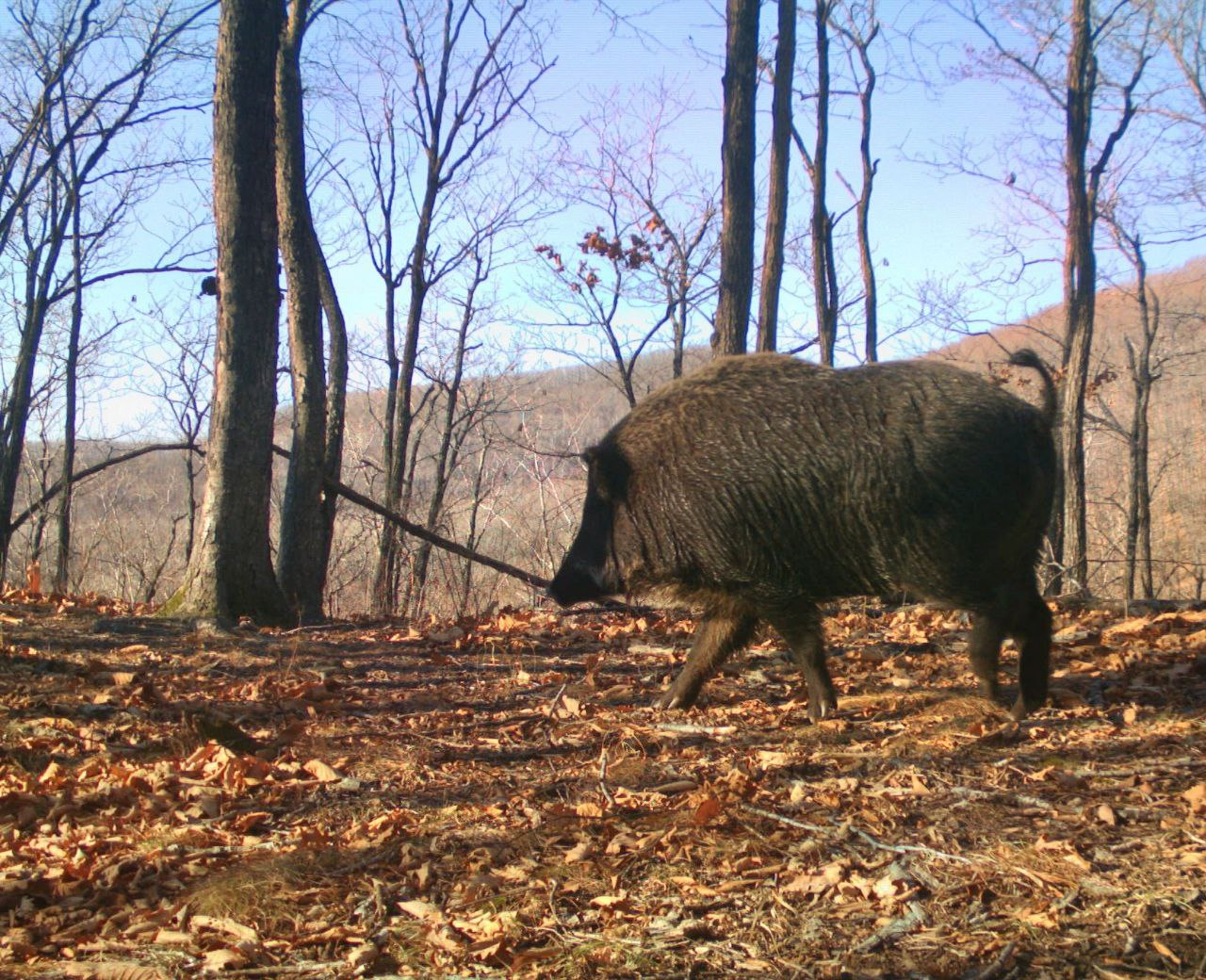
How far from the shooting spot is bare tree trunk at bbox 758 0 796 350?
12.8m

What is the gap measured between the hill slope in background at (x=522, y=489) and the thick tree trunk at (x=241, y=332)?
700 centimetres

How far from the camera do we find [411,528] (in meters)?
10.4

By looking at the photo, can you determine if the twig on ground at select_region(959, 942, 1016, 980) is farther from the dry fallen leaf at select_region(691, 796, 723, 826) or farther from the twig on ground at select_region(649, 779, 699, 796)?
the twig on ground at select_region(649, 779, 699, 796)

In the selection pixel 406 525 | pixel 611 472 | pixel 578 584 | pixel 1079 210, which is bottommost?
pixel 578 584

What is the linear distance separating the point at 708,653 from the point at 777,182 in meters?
9.53

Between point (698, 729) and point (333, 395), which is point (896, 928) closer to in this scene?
point (698, 729)

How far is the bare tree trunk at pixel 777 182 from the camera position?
12.8 m

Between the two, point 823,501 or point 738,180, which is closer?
point 823,501

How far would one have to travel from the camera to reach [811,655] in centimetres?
576

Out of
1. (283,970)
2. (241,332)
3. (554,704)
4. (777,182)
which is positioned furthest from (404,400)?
(283,970)

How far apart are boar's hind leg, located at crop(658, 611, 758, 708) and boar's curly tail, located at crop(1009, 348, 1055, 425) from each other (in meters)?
2.05

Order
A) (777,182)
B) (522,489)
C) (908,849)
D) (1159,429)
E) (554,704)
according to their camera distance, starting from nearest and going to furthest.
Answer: (908,849) < (554,704) < (777,182) < (522,489) < (1159,429)

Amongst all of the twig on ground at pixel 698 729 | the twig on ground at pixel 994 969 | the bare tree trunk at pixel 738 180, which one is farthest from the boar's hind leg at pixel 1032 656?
the bare tree trunk at pixel 738 180

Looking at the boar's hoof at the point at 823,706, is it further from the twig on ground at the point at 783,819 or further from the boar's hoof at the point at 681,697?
the twig on ground at the point at 783,819
